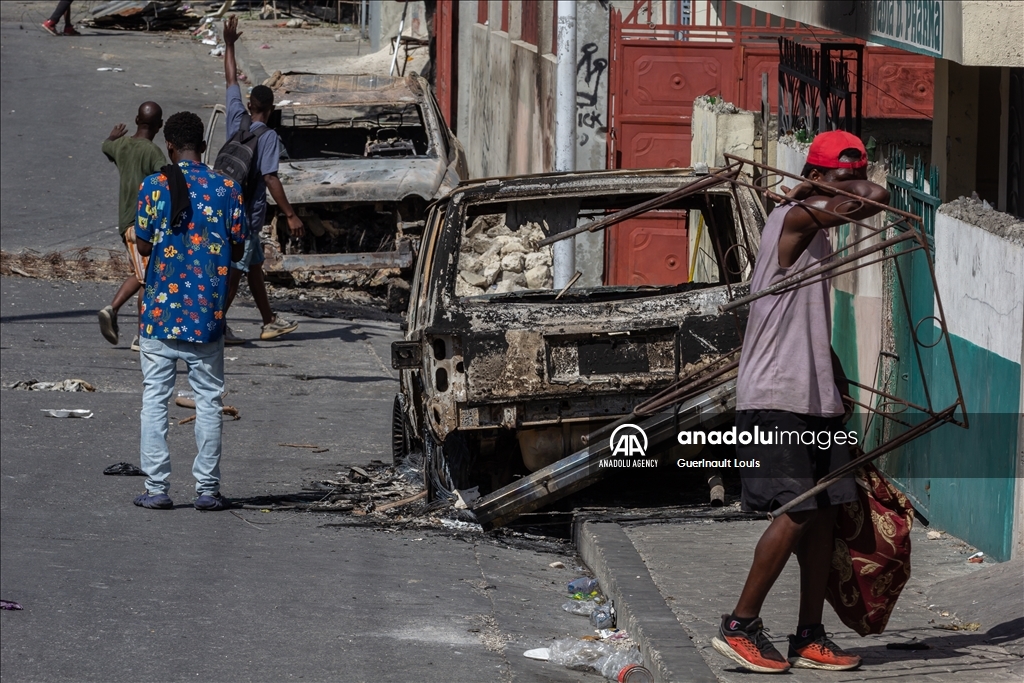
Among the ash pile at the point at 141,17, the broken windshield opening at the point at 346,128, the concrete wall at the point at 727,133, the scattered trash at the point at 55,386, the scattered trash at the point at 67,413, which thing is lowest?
the scattered trash at the point at 67,413

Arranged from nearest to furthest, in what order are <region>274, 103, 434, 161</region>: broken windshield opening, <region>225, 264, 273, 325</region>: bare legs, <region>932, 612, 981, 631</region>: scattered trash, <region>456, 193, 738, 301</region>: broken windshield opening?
<region>932, 612, 981, 631</region>: scattered trash
<region>456, 193, 738, 301</region>: broken windshield opening
<region>225, 264, 273, 325</region>: bare legs
<region>274, 103, 434, 161</region>: broken windshield opening

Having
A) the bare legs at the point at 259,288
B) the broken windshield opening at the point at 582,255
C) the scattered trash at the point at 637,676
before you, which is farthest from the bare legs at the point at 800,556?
the bare legs at the point at 259,288

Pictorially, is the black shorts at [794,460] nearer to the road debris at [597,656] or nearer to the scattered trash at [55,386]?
the road debris at [597,656]

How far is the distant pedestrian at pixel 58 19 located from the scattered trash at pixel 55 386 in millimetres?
22660

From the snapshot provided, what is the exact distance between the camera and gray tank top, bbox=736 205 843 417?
483 cm

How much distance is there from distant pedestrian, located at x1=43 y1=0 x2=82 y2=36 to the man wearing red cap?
1133 inches

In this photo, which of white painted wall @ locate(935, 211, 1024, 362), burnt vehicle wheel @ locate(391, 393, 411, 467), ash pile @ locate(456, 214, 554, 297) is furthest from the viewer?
ash pile @ locate(456, 214, 554, 297)

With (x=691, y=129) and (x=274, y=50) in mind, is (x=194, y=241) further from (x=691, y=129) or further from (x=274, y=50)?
(x=274, y=50)

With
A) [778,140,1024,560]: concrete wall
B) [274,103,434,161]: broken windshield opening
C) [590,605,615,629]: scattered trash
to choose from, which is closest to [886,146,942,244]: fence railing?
[778,140,1024,560]: concrete wall

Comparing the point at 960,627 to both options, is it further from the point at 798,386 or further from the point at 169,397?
the point at 169,397

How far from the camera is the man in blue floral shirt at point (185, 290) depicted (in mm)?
7109

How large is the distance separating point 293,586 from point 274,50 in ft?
80.3

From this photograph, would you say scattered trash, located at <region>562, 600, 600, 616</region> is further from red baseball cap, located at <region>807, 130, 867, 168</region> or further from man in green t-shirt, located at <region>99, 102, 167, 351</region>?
man in green t-shirt, located at <region>99, 102, 167, 351</region>

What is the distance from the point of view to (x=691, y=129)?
41.2 feet
